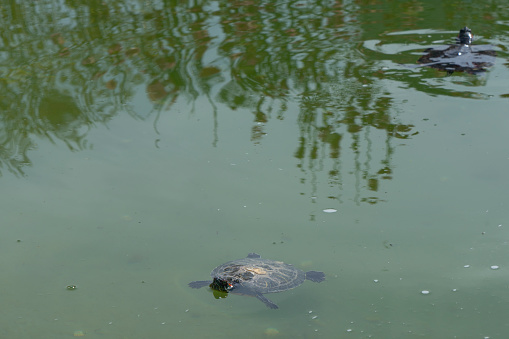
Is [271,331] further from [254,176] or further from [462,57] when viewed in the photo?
[462,57]

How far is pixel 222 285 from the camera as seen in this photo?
3855 mm

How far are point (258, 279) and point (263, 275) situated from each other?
4 centimetres

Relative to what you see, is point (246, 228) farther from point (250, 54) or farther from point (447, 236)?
point (250, 54)

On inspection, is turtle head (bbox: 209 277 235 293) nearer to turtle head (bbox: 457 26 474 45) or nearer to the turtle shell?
the turtle shell

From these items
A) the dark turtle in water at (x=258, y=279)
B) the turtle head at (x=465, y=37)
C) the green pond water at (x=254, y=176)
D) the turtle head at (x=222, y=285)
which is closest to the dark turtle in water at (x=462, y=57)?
the turtle head at (x=465, y=37)

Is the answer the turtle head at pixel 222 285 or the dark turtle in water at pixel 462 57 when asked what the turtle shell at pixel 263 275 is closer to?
the turtle head at pixel 222 285

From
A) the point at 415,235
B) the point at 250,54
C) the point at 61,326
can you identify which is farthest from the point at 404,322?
the point at 250,54

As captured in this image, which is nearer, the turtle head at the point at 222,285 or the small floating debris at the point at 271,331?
the small floating debris at the point at 271,331

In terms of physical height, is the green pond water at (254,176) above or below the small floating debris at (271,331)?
above

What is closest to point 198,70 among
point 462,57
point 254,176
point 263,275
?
point 254,176

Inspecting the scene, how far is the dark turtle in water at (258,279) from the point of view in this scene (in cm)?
385

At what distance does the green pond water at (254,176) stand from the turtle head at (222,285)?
0.30 ft

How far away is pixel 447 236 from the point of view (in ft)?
14.1

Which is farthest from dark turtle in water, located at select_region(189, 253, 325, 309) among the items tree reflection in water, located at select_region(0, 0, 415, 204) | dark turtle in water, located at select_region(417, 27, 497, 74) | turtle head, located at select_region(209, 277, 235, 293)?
dark turtle in water, located at select_region(417, 27, 497, 74)
